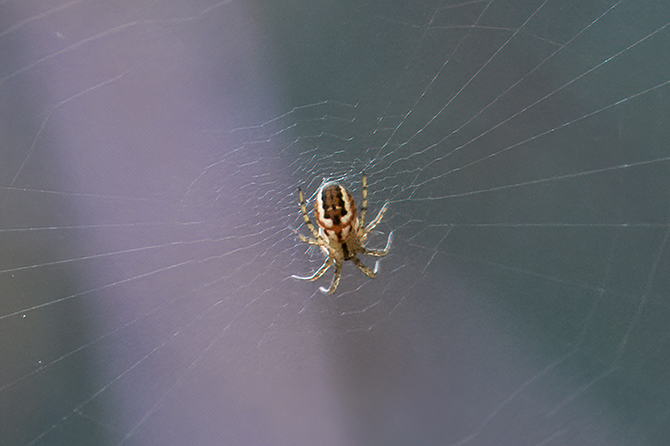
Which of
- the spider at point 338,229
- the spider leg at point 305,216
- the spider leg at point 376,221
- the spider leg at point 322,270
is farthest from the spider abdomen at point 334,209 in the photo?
the spider leg at point 322,270

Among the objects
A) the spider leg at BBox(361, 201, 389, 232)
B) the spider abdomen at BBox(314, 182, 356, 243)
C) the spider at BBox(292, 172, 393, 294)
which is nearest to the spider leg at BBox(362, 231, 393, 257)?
the spider at BBox(292, 172, 393, 294)

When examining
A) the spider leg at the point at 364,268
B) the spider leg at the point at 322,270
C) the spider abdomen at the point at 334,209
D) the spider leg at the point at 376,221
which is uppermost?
the spider abdomen at the point at 334,209

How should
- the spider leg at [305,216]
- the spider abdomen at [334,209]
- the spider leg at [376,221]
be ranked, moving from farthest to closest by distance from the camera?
the spider leg at [376,221]
the spider leg at [305,216]
the spider abdomen at [334,209]

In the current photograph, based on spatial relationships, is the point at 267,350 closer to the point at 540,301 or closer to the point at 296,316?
the point at 296,316

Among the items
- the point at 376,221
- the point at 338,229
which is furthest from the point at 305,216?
the point at 376,221

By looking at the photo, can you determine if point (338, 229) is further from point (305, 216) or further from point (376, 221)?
point (376, 221)

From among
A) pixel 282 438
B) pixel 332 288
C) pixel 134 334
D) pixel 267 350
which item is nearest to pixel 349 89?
pixel 332 288

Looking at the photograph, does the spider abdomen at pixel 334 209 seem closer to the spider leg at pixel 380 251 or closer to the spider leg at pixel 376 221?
the spider leg at pixel 376 221

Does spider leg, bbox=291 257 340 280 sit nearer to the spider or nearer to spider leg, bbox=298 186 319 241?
the spider

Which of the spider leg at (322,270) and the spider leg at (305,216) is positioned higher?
the spider leg at (305,216)
